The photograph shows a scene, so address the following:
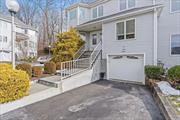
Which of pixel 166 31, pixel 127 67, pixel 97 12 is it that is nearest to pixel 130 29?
pixel 127 67

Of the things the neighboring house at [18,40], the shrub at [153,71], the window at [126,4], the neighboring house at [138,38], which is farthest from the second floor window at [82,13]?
the neighboring house at [18,40]

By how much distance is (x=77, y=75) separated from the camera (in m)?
10.5

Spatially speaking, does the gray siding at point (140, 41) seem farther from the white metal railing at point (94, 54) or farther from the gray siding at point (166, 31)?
the gray siding at point (166, 31)

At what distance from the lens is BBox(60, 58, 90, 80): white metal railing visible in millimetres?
10520

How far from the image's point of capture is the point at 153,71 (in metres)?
9.23

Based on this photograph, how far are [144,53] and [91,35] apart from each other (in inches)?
283

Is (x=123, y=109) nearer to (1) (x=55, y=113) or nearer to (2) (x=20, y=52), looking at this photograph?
(1) (x=55, y=113)

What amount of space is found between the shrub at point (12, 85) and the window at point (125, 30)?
7207 millimetres

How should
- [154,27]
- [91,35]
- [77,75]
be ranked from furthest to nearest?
1. [91,35]
2. [77,75]
3. [154,27]

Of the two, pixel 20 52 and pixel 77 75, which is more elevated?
pixel 20 52

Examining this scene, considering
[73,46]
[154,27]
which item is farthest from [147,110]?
[73,46]

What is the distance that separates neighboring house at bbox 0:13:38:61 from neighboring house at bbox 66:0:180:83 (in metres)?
15.2

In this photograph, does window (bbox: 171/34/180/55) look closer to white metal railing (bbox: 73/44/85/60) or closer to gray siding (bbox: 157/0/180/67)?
gray siding (bbox: 157/0/180/67)

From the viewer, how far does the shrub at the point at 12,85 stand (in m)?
6.34
